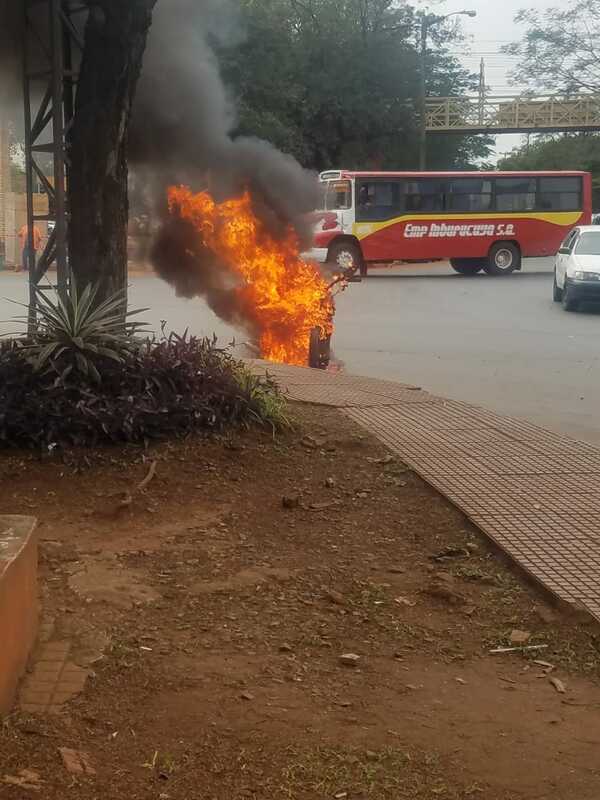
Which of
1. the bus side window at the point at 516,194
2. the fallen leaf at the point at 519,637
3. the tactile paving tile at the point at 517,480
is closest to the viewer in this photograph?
the fallen leaf at the point at 519,637

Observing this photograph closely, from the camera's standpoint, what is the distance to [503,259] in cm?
2675

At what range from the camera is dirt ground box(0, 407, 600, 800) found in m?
2.52

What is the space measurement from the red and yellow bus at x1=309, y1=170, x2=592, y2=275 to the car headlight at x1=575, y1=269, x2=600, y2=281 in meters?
9.55

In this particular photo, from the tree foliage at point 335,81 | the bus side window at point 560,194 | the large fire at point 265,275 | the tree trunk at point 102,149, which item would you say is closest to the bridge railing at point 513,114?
the tree foliage at point 335,81

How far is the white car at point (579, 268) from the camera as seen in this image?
16.1 metres

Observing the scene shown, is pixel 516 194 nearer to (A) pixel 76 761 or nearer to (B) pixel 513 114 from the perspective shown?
(B) pixel 513 114

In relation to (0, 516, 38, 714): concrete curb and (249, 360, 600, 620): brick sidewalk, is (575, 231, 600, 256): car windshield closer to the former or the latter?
(249, 360, 600, 620): brick sidewalk

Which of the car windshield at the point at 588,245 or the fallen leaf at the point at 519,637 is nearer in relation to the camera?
the fallen leaf at the point at 519,637

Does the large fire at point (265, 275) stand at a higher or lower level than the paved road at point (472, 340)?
higher

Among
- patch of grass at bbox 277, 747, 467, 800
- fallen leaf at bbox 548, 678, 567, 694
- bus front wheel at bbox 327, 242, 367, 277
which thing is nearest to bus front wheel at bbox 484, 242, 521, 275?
bus front wheel at bbox 327, 242, 367, 277

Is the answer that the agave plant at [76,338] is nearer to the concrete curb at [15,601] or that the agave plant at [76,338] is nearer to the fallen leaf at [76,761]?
the concrete curb at [15,601]

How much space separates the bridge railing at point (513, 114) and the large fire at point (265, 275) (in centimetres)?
2731

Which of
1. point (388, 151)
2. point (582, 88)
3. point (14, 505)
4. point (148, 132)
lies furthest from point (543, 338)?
point (582, 88)

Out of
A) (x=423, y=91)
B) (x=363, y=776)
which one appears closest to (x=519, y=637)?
(x=363, y=776)
